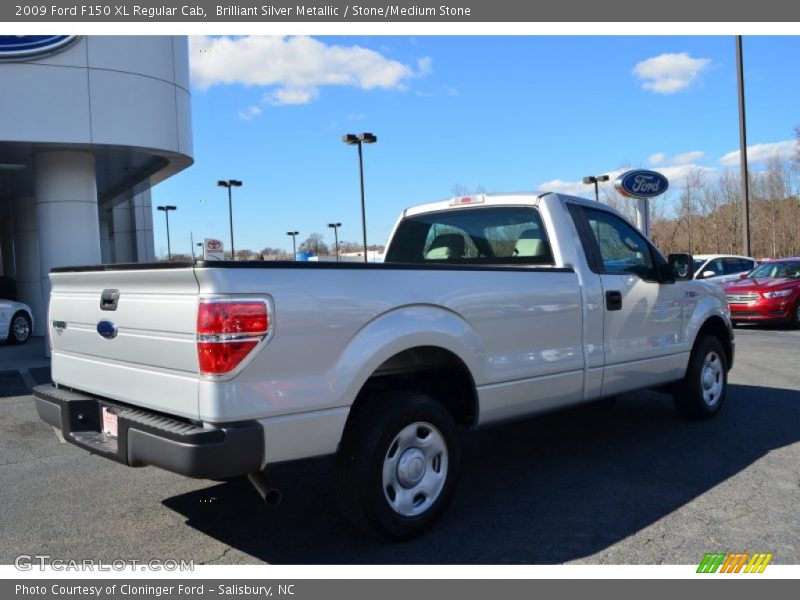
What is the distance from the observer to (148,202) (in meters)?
24.1

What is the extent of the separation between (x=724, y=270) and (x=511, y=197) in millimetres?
15041

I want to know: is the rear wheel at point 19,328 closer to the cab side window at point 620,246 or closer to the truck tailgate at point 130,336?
the truck tailgate at point 130,336

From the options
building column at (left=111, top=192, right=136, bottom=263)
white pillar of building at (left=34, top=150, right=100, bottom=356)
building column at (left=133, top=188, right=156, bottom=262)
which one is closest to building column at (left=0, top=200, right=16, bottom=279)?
building column at (left=111, top=192, right=136, bottom=263)

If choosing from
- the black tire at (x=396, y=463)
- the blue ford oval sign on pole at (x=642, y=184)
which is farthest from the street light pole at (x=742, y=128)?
the black tire at (x=396, y=463)

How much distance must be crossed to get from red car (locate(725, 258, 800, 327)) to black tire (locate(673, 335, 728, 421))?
8828 mm

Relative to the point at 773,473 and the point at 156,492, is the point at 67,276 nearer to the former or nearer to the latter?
the point at 156,492

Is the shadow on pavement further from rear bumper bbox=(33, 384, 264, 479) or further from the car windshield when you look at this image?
the car windshield

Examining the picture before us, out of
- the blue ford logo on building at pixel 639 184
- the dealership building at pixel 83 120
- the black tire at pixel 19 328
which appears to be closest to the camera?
the dealership building at pixel 83 120

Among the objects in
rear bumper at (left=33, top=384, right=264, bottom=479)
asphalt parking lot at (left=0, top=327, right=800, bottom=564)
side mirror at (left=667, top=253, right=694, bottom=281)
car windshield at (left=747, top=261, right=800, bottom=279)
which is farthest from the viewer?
car windshield at (left=747, top=261, right=800, bottom=279)

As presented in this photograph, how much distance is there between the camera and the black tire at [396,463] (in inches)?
138

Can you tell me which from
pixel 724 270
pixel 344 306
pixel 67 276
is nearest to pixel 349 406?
pixel 344 306

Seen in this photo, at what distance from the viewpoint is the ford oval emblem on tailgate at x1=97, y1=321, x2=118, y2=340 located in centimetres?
367

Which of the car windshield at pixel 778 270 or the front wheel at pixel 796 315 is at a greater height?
the car windshield at pixel 778 270

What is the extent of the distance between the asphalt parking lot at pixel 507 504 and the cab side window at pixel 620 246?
141 centimetres
